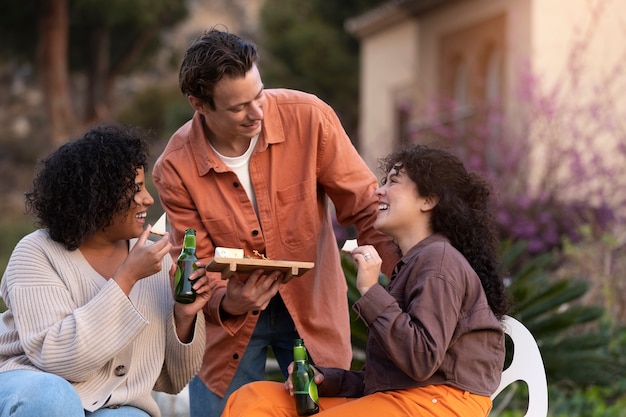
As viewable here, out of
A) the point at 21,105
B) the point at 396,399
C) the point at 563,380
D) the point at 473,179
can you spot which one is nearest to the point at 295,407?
the point at 396,399

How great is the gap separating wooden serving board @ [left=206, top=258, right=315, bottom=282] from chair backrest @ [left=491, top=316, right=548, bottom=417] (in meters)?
0.78

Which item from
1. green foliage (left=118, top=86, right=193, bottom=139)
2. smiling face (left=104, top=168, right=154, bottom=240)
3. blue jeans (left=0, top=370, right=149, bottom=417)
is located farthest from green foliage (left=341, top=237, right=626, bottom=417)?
green foliage (left=118, top=86, right=193, bottom=139)

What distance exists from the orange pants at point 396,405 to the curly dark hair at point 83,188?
816 millimetres

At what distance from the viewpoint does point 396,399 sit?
3.34 metres

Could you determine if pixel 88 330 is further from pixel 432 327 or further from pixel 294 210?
pixel 432 327

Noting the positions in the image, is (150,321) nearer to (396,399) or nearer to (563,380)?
(396,399)

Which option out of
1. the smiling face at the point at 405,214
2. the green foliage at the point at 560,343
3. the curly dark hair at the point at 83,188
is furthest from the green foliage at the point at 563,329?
the curly dark hair at the point at 83,188

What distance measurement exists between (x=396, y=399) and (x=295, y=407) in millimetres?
397

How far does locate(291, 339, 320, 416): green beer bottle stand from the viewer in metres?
3.47

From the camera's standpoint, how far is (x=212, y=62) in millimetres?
3773

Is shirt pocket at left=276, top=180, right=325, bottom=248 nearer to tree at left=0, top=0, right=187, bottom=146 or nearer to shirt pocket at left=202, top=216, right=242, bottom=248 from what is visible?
shirt pocket at left=202, top=216, right=242, bottom=248

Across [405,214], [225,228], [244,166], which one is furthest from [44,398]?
[405,214]

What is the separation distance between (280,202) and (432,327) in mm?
1062

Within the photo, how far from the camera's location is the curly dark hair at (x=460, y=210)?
357 cm
